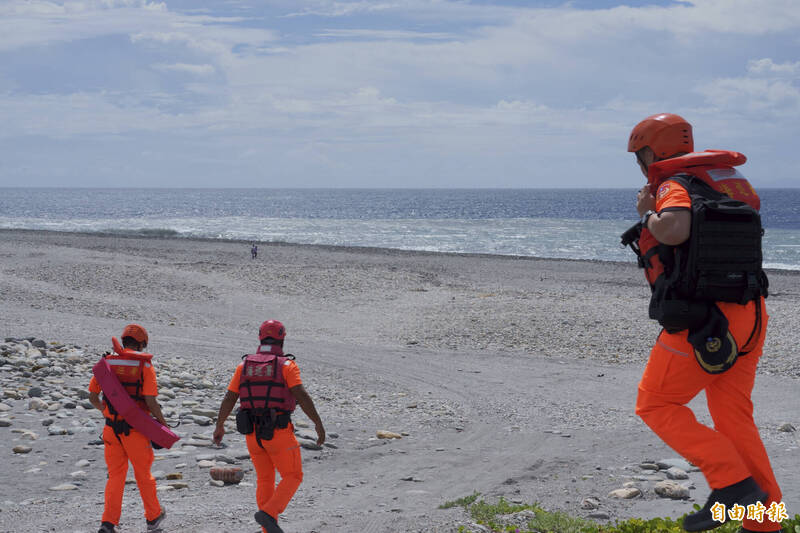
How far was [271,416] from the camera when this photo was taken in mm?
5625

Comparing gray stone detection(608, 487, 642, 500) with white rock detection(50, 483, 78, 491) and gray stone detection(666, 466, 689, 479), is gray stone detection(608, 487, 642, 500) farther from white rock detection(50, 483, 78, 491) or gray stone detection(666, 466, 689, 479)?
white rock detection(50, 483, 78, 491)

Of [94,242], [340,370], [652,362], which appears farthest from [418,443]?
[94,242]

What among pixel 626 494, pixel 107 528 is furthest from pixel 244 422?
pixel 626 494

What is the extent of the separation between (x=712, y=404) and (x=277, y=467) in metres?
3.30

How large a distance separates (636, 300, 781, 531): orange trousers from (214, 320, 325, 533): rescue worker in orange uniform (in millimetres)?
2741

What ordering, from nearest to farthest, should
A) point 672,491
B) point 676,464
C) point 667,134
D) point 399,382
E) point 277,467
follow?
point 667,134 < point 277,467 < point 672,491 < point 676,464 < point 399,382

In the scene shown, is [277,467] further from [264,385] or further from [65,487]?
[65,487]

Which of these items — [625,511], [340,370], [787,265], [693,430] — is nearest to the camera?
[693,430]

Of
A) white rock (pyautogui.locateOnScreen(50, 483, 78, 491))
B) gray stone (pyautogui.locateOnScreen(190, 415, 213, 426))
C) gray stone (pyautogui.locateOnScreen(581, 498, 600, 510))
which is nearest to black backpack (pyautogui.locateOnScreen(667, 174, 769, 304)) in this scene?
gray stone (pyautogui.locateOnScreen(581, 498, 600, 510))

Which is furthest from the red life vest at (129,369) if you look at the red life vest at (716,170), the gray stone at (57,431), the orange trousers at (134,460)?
the red life vest at (716,170)

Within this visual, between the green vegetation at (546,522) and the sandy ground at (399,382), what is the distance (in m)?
0.26

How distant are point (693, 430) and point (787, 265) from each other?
167 ft

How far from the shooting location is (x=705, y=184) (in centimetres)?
366

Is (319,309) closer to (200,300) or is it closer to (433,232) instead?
(200,300)
